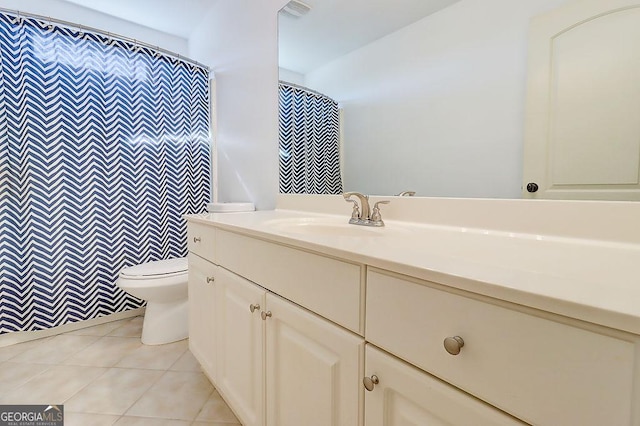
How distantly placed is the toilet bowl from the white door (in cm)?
178

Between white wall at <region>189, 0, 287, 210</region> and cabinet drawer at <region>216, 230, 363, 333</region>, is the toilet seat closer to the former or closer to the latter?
white wall at <region>189, 0, 287, 210</region>

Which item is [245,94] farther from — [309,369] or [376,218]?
[309,369]

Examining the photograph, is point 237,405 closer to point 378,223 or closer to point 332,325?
point 332,325

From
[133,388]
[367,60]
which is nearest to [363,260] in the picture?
[367,60]

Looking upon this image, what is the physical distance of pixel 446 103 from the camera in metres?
1.04

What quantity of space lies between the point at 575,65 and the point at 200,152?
2290mm

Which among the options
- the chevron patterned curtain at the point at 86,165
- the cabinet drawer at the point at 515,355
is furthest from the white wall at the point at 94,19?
the cabinet drawer at the point at 515,355

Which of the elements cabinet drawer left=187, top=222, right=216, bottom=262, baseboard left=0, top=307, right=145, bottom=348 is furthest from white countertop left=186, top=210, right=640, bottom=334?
baseboard left=0, top=307, right=145, bottom=348

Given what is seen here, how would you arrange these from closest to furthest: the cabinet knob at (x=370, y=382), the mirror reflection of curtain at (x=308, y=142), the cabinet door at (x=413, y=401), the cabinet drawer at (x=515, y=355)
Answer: the cabinet drawer at (x=515, y=355), the cabinet door at (x=413, y=401), the cabinet knob at (x=370, y=382), the mirror reflection of curtain at (x=308, y=142)

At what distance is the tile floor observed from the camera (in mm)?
1287

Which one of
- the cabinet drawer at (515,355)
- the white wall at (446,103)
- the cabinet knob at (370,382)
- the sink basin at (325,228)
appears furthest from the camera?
the sink basin at (325,228)

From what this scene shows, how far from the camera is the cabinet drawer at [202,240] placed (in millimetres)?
1284

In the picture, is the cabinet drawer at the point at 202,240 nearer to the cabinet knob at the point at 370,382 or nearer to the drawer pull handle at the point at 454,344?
the cabinet knob at the point at 370,382

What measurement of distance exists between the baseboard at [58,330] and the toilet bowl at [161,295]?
0.46 meters
